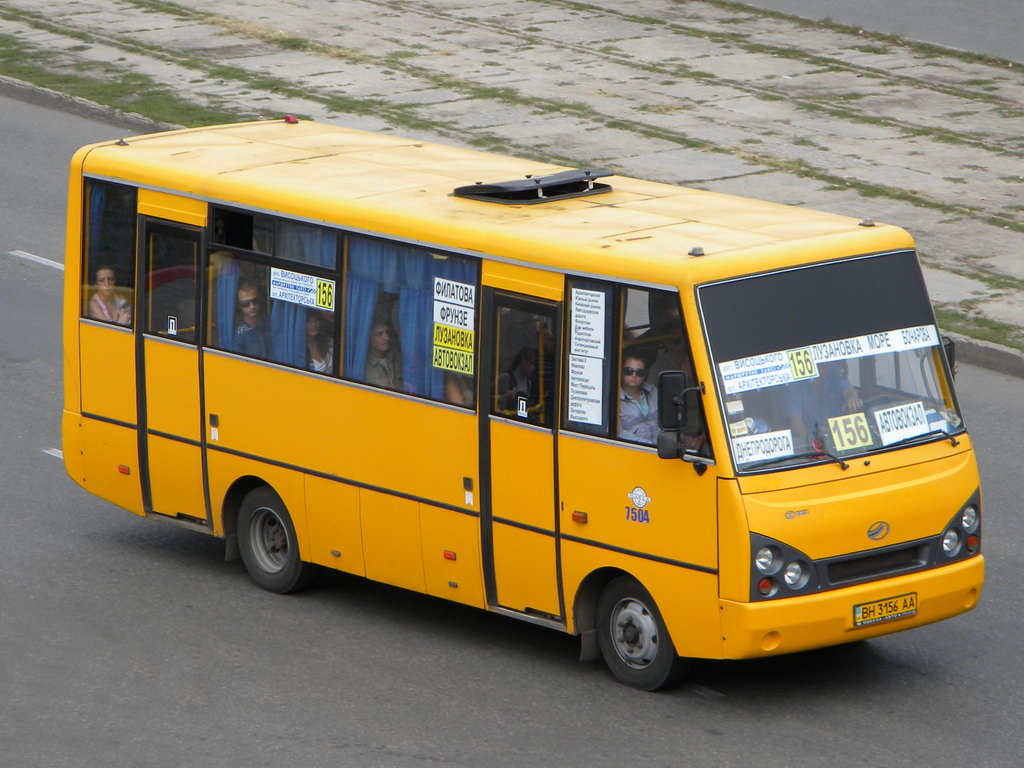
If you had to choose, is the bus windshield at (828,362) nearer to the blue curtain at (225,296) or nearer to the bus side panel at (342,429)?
the bus side panel at (342,429)

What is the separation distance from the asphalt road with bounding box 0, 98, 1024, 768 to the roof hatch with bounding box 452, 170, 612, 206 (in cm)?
244

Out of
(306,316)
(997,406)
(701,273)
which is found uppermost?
(701,273)

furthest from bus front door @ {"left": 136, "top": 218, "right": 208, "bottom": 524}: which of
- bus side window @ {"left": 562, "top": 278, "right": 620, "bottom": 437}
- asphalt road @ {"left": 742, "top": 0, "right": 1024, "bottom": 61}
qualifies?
asphalt road @ {"left": 742, "top": 0, "right": 1024, "bottom": 61}

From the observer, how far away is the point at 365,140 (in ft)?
41.2

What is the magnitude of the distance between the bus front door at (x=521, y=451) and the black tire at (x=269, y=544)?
5.40 feet

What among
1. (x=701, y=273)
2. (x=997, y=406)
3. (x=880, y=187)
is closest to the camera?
(x=701, y=273)

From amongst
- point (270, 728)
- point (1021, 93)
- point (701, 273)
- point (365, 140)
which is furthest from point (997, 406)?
point (1021, 93)

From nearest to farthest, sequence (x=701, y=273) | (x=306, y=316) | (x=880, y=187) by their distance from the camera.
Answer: (x=701, y=273), (x=306, y=316), (x=880, y=187)

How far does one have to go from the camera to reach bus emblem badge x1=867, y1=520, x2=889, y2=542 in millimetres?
9219

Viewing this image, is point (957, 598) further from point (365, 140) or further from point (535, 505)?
point (365, 140)

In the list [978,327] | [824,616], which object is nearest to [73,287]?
[824,616]

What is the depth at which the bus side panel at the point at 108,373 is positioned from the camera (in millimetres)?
12008

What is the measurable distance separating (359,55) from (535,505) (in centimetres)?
1837

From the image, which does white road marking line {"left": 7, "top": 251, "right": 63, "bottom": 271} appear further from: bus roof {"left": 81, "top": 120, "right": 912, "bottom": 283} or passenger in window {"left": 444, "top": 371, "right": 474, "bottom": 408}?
passenger in window {"left": 444, "top": 371, "right": 474, "bottom": 408}
